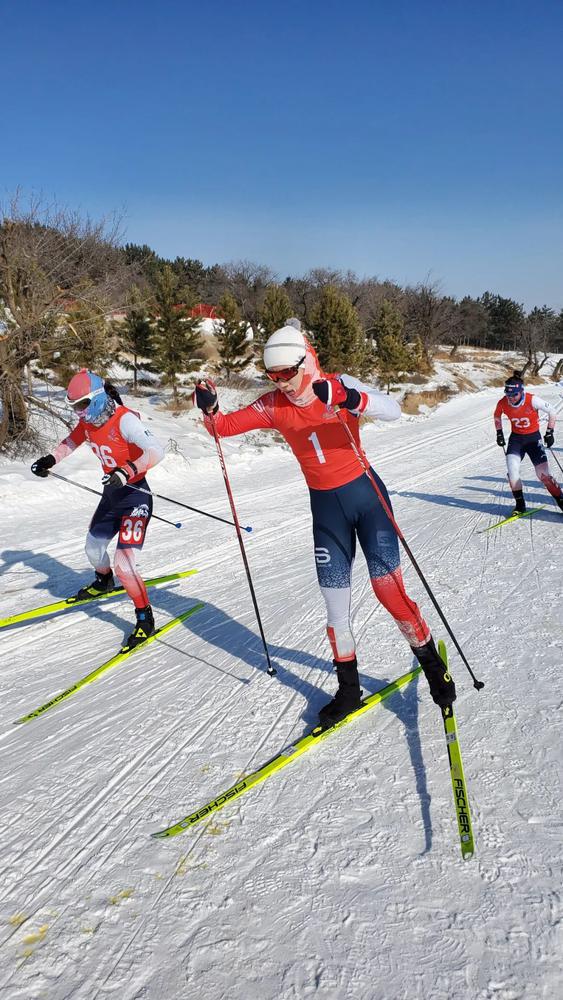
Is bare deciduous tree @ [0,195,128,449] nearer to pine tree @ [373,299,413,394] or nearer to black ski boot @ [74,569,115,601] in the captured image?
black ski boot @ [74,569,115,601]

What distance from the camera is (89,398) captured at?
4.82 meters

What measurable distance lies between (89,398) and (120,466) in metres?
0.64

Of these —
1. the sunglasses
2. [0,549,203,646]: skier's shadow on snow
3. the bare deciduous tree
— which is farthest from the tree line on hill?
the sunglasses

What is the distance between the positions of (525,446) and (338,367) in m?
25.3

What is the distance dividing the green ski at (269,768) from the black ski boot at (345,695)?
0.04 m

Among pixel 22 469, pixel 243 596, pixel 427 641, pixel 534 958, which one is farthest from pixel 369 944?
pixel 22 469

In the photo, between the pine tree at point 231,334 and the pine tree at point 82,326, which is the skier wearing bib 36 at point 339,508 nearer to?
the pine tree at point 82,326

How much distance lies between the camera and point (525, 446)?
8.86 metres

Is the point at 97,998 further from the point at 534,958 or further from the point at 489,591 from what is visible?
the point at 489,591

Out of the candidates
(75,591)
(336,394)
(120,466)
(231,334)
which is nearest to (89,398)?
(120,466)

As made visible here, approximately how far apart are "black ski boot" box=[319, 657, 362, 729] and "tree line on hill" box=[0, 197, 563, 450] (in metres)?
11.6

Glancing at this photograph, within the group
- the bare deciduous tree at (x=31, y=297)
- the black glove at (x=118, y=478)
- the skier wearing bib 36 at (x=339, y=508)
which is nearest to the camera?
the skier wearing bib 36 at (x=339, y=508)

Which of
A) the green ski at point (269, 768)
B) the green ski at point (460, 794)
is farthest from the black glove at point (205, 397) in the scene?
the green ski at point (460, 794)

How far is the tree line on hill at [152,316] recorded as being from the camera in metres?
13.3
